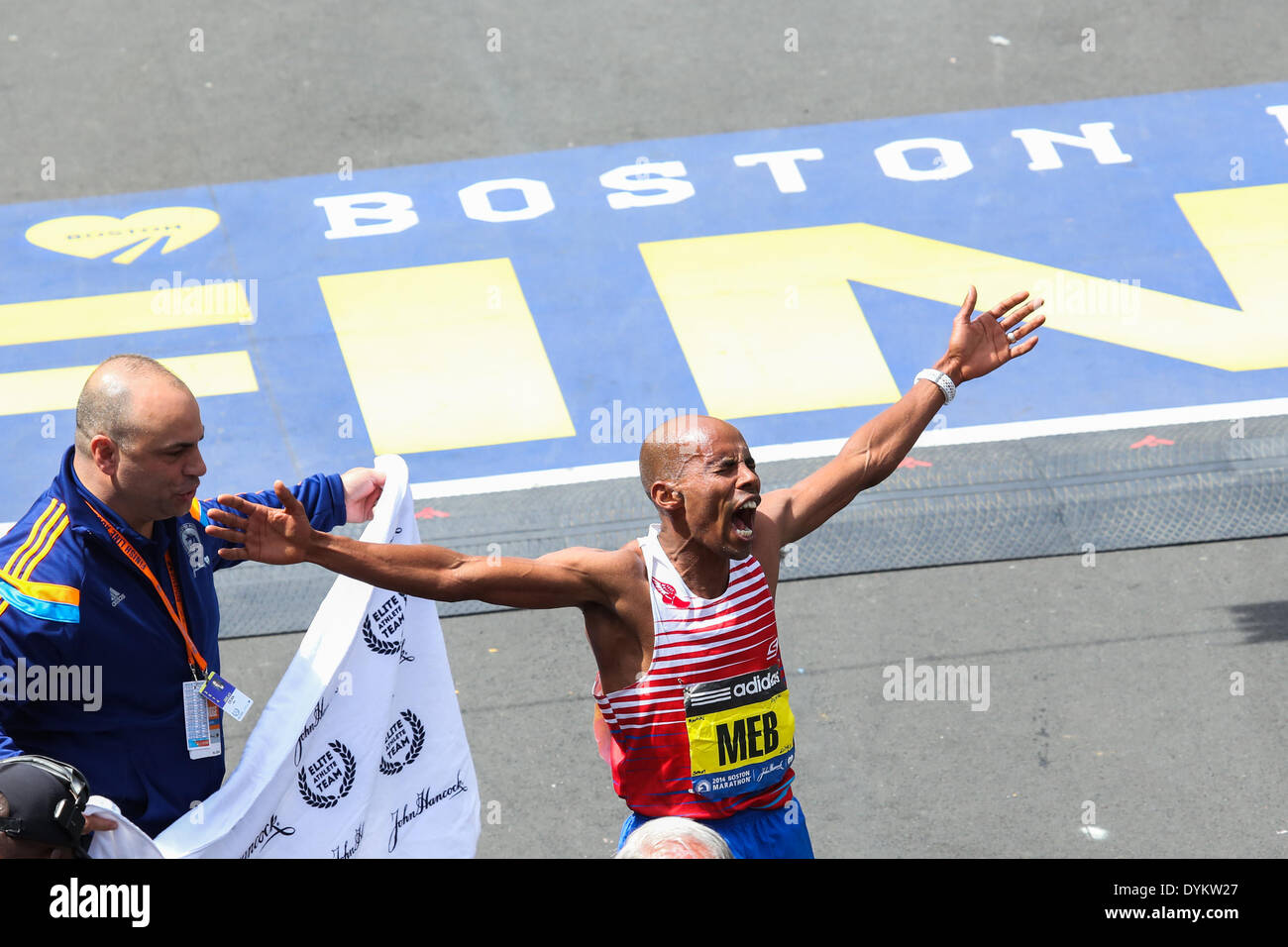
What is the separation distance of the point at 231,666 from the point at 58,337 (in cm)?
355

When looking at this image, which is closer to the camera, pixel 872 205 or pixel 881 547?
pixel 881 547

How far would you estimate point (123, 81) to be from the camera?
1266 cm

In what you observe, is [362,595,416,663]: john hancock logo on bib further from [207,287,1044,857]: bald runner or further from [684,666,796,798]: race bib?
[684,666,796,798]: race bib

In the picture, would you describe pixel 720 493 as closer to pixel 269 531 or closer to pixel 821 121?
pixel 269 531

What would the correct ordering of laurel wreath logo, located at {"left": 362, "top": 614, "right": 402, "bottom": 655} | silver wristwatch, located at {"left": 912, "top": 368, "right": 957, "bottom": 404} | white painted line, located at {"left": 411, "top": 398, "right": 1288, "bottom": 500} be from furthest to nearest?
1. white painted line, located at {"left": 411, "top": 398, "right": 1288, "bottom": 500}
2. silver wristwatch, located at {"left": 912, "top": 368, "right": 957, "bottom": 404}
3. laurel wreath logo, located at {"left": 362, "top": 614, "right": 402, "bottom": 655}

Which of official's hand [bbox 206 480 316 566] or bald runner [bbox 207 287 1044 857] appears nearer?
official's hand [bbox 206 480 316 566]

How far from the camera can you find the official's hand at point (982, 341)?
5.40m

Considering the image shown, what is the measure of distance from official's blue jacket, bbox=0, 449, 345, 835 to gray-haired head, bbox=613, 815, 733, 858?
1.97 metres

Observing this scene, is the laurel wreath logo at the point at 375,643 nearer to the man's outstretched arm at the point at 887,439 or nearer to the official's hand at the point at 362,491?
the official's hand at the point at 362,491

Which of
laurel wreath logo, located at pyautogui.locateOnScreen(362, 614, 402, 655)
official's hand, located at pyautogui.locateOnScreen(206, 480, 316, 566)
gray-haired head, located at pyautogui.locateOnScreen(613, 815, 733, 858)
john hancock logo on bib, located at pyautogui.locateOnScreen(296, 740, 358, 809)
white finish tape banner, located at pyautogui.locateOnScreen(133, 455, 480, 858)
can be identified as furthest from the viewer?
laurel wreath logo, located at pyautogui.locateOnScreen(362, 614, 402, 655)

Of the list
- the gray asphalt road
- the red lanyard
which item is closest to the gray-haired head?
the red lanyard

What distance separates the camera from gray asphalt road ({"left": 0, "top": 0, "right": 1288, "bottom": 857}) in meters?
6.68
